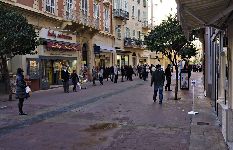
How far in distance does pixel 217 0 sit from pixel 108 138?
14.8ft

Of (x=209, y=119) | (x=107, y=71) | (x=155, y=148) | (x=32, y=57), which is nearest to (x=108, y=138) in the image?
(x=155, y=148)

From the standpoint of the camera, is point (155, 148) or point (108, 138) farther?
point (108, 138)

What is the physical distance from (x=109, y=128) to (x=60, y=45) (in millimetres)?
20187

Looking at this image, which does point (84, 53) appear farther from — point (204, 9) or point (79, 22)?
point (204, 9)

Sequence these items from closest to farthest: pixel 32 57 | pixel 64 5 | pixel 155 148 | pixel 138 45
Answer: pixel 155 148, pixel 32 57, pixel 64 5, pixel 138 45

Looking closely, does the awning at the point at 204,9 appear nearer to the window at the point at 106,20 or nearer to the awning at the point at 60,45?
the awning at the point at 60,45

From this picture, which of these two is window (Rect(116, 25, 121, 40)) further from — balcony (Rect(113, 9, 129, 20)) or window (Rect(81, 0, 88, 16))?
window (Rect(81, 0, 88, 16))

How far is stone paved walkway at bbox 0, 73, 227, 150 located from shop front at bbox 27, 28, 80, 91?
943cm

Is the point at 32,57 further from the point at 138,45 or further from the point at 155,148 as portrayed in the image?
the point at 138,45

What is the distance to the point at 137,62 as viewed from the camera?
5878cm

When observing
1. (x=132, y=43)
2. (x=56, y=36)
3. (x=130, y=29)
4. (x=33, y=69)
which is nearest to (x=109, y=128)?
(x=33, y=69)

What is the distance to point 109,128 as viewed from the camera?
10695 mm

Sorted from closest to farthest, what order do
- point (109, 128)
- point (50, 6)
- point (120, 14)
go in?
1. point (109, 128)
2. point (50, 6)
3. point (120, 14)

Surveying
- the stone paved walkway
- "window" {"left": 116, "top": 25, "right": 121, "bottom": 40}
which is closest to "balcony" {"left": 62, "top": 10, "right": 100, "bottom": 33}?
"window" {"left": 116, "top": 25, "right": 121, "bottom": 40}
